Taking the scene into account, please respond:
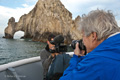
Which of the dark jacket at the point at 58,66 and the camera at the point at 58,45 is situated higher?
the camera at the point at 58,45

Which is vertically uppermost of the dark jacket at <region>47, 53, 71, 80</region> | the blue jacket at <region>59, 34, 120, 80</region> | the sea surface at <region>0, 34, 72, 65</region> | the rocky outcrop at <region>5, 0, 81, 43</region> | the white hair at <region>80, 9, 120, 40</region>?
the rocky outcrop at <region>5, 0, 81, 43</region>

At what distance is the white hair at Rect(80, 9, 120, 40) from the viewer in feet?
2.55

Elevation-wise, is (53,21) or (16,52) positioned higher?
(53,21)

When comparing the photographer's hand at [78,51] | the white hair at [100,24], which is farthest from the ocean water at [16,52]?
the white hair at [100,24]

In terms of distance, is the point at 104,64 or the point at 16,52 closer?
the point at 104,64

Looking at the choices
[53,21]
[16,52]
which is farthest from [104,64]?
[53,21]

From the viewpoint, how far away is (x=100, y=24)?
A: 0.79 meters

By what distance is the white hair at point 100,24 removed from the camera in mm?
779

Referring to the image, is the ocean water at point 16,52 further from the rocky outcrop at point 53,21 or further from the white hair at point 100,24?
the rocky outcrop at point 53,21

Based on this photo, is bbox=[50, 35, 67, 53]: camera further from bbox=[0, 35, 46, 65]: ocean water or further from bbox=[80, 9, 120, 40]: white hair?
bbox=[0, 35, 46, 65]: ocean water

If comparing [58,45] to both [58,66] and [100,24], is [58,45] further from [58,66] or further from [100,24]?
[100,24]

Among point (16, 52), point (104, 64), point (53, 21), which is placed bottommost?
point (16, 52)

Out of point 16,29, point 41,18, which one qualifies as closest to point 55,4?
point 41,18

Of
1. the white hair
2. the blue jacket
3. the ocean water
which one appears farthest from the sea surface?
the blue jacket
